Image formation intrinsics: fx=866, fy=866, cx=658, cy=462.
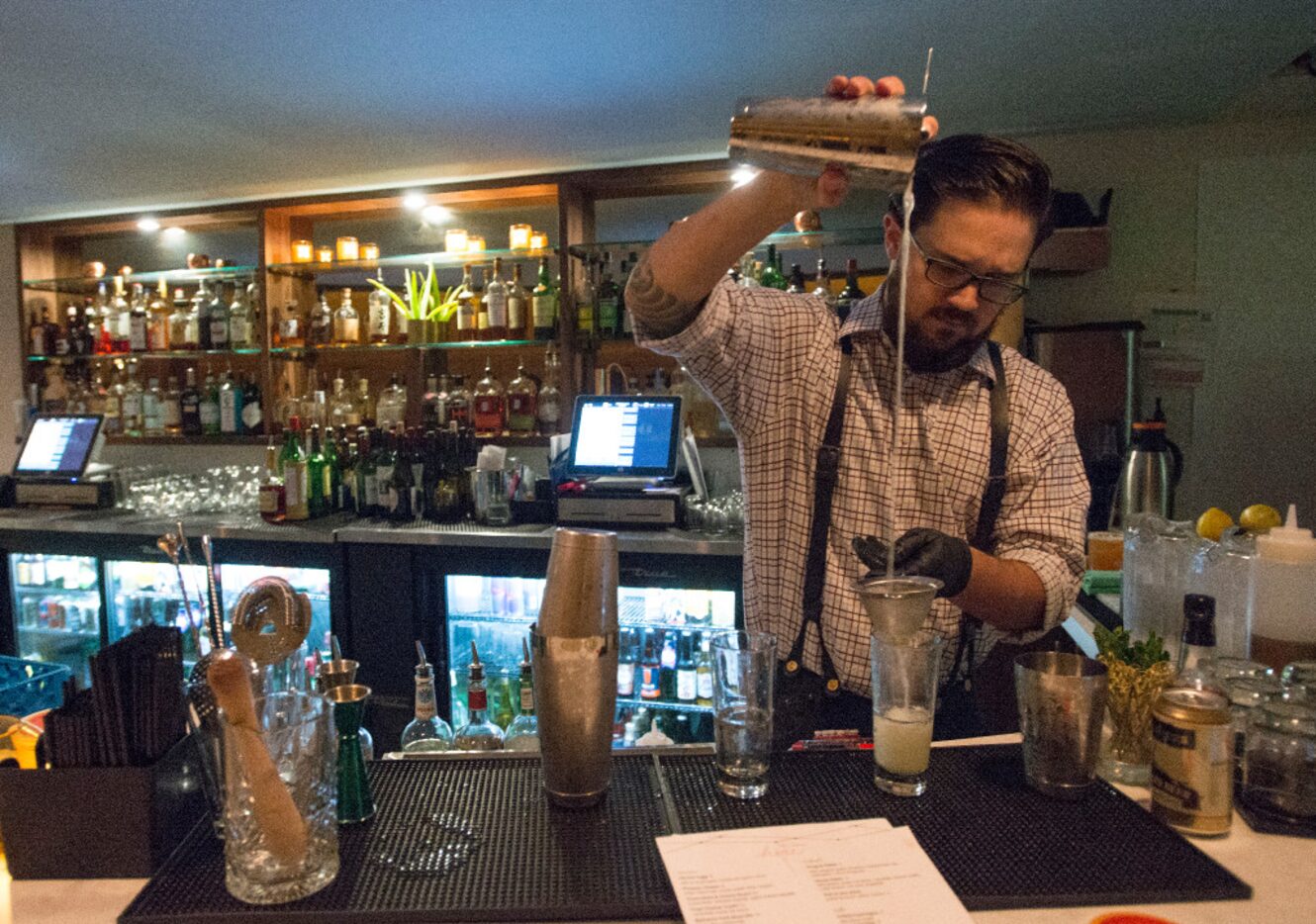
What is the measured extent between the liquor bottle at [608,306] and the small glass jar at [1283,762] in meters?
2.93

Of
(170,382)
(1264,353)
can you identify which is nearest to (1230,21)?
(1264,353)

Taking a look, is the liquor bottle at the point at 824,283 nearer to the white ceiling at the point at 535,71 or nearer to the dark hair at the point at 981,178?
the white ceiling at the point at 535,71

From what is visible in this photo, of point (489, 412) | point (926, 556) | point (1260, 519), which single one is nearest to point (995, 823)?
point (926, 556)

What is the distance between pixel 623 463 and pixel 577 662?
2.23m

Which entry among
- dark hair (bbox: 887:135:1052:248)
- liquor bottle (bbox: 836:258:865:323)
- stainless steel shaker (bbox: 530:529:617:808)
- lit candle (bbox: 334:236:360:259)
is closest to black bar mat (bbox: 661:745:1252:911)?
stainless steel shaker (bbox: 530:529:617:808)

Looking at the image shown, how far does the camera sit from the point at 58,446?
394cm

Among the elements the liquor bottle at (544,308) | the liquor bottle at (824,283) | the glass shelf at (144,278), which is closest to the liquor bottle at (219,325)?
the glass shelf at (144,278)

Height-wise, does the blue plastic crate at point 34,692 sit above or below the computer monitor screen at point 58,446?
below

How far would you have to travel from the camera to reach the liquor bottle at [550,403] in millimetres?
3770

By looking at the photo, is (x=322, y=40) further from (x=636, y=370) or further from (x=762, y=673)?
(x=762, y=673)

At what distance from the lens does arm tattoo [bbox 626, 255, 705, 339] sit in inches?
56.4

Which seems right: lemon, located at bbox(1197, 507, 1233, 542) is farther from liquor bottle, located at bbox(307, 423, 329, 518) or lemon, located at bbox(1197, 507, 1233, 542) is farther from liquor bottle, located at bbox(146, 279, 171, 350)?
liquor bottle, located at bbox(146, 279, 171, 350)

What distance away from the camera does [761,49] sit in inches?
100

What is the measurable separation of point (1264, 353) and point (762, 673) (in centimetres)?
341
